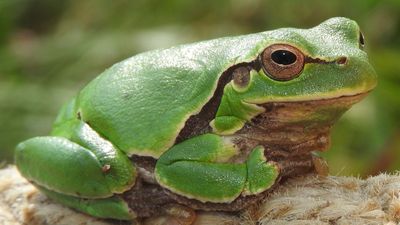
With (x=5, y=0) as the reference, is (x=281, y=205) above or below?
below

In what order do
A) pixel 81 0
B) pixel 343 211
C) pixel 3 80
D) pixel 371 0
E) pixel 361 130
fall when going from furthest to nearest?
pixel 81 0 → pixel 3 80 → pixel 361 130 → pixel 371 0 → pixel 343 211

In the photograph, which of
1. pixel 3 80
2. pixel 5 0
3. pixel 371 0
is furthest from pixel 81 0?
pixel 371 0

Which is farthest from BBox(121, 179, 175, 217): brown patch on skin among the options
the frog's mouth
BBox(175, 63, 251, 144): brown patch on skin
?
the frog's mouth

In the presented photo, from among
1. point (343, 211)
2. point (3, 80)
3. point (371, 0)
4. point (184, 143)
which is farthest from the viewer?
point (3, 80)

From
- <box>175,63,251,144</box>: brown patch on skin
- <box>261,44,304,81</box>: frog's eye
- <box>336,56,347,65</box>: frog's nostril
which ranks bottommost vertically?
<box>175,63,251,144</box>: brown patch on skin

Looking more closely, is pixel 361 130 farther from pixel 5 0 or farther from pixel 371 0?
pixel 5 0

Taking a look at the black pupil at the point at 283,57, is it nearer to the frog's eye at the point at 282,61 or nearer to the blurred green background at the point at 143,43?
the frog's eye at the point at 282,61

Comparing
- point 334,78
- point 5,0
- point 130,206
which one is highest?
point 5,0

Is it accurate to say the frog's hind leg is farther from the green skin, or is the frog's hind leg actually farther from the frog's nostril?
the frog's nostril
